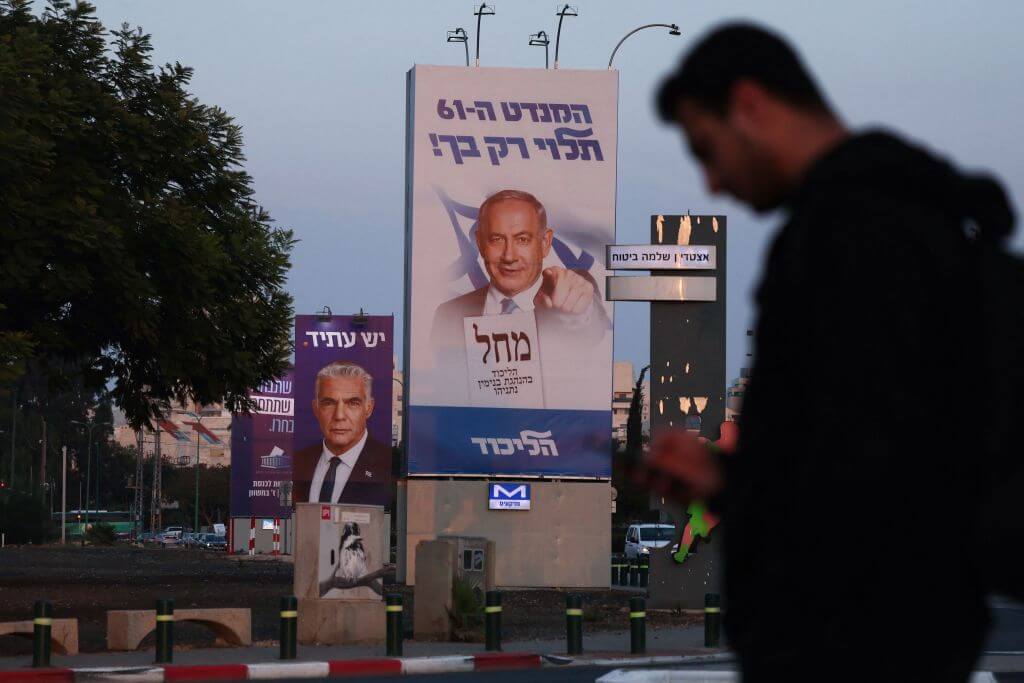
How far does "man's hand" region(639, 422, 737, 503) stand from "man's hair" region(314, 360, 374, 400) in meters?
43.8

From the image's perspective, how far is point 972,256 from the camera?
7.98ft

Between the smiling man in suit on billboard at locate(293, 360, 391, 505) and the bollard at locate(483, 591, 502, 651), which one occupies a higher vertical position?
the smiling man in suit on billboard at locate(293, 360, 391, 505)

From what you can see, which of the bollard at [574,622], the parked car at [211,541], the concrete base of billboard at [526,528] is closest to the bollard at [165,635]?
the bollard at [574,622]

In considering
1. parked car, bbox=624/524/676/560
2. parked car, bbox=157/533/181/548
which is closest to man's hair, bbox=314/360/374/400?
parked car, bbox=624/524/676/560

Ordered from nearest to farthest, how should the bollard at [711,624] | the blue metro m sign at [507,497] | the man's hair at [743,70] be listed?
the man's hair at [743,70] → the bollard at [711,624] → the blue metro m sign at [507,497]

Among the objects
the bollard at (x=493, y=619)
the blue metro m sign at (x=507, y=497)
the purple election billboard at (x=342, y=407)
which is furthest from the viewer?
the purple election billboard at (x=342, y=407)

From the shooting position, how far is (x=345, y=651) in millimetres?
19875

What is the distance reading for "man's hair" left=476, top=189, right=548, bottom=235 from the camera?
41375 millimetres

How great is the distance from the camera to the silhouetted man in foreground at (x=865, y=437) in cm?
231

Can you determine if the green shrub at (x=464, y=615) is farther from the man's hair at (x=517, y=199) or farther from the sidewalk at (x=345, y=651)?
the man's hair at (x=517, y=199)

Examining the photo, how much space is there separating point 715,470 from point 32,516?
99.3 meters

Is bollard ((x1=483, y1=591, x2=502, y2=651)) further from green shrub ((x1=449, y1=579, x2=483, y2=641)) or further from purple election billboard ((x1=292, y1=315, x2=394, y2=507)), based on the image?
purple election billboard ((x1=292, y1=315, x2=394, y2=507))

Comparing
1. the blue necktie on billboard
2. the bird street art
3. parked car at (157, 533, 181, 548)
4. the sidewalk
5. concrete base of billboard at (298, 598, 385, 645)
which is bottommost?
parked car at (157, 533, 181, 548)

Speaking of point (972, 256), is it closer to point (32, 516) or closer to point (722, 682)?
point (722, 682)
